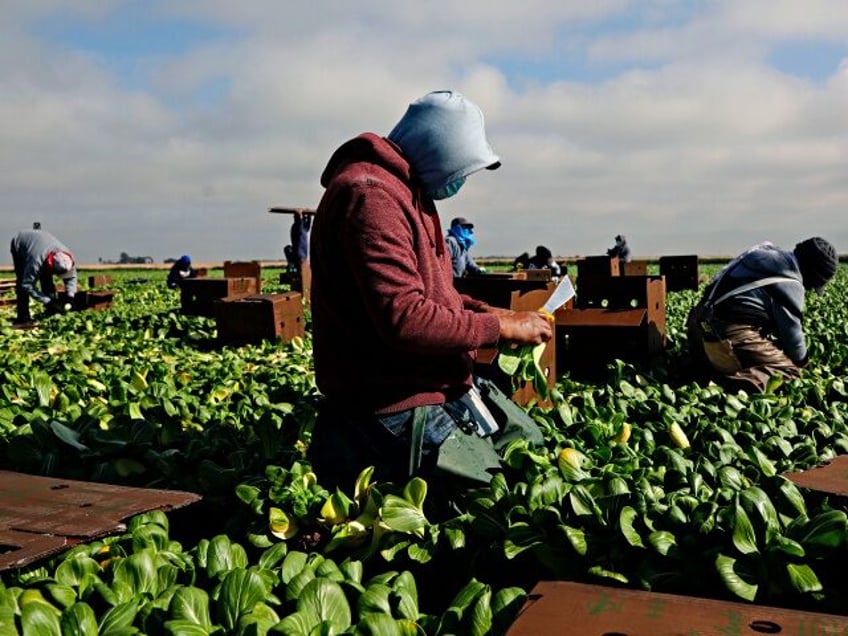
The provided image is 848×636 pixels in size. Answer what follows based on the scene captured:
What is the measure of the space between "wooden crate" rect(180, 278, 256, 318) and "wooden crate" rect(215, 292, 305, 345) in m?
2.17

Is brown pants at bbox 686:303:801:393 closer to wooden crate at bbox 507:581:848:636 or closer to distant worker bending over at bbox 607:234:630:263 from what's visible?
wooden crate at bbox 507:581:848:636

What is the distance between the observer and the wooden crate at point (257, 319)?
713 centimetres

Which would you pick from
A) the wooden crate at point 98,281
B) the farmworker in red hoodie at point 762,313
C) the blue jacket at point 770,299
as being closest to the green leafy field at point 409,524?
the farmworker in red hoodie at point 762,313

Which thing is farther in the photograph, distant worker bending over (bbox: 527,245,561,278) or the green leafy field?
distant worker bending over (bbox: 527,245,561,278)

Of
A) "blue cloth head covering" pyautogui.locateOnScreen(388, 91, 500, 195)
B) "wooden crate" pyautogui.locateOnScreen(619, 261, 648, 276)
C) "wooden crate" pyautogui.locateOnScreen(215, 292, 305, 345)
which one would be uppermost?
"blue cloth head covering" pyautogui.locateOnScreen(388, 91, 500, 195)

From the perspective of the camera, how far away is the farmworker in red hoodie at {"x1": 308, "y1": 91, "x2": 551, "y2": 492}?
2.38m

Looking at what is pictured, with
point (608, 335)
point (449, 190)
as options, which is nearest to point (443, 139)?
point (449, 190)

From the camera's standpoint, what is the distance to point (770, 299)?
17.1 feet

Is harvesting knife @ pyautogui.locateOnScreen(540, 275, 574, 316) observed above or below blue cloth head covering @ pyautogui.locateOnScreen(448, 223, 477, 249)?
below

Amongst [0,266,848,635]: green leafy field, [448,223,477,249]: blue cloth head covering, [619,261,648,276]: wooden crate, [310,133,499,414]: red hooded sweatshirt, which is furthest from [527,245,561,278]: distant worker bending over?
[310,133,499,414]: red hooded sweatshirt

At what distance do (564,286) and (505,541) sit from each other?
4.65 feet

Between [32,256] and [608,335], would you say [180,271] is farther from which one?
[608,335]

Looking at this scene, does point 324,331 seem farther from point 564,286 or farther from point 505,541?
point 564,286

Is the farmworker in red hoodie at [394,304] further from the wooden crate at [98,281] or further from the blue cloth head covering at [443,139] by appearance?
the wooden crate at [98,281]
